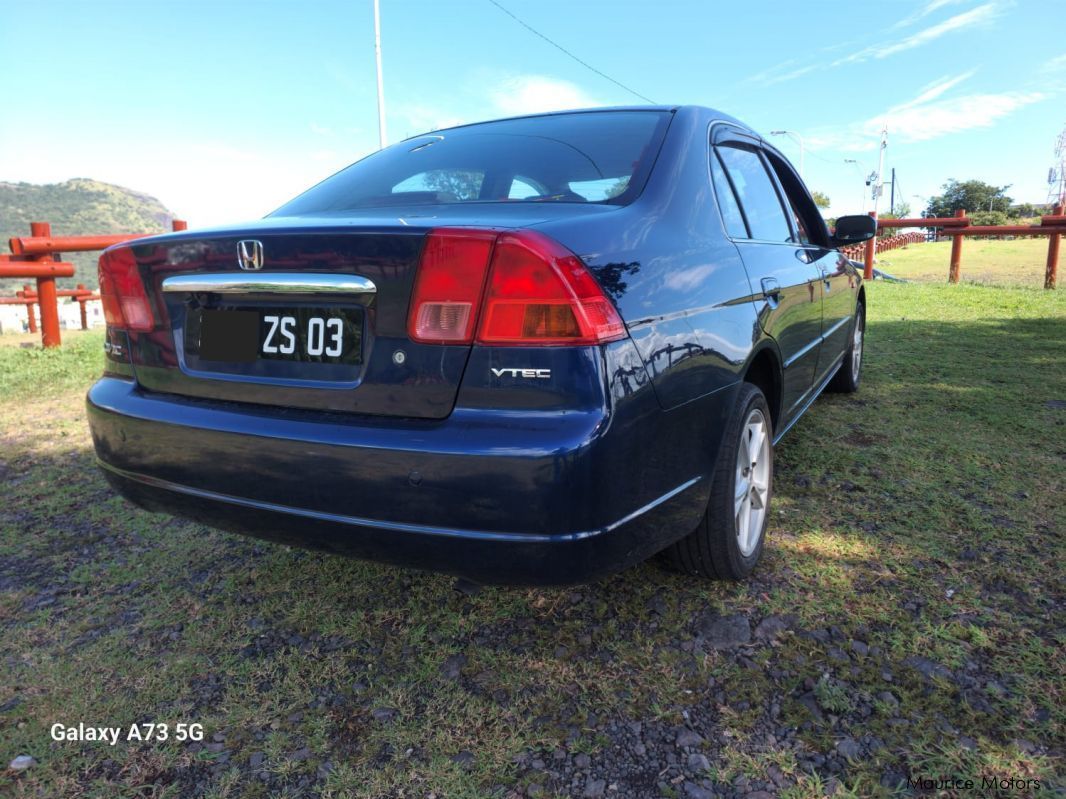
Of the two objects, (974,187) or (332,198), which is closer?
(332,198)

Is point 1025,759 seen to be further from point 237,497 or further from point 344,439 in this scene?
point 237,497

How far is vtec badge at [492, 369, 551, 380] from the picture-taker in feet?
4.86

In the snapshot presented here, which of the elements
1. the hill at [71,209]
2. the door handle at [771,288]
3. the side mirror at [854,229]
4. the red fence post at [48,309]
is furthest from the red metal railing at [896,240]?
the hill at [71,209]

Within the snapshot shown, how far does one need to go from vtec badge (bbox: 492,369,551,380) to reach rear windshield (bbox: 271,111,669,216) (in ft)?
2.16

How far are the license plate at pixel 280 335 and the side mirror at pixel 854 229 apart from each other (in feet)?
10.3

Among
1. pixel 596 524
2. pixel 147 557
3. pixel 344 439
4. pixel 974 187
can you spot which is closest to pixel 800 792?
pixel 596 524

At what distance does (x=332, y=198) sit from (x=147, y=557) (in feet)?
4.98

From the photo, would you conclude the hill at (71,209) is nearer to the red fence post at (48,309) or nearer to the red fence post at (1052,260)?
the red fence post at (48,309)

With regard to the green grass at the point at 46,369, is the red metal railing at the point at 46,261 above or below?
above

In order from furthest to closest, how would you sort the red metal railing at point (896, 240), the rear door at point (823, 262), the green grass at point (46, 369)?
1. the red metal railing at point (896, 240)
2. the green grass at point (46, 369)
3. the rear door at point (823, 262)

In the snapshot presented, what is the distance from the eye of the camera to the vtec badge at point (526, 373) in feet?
4.86

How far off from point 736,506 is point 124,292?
76.1 inches

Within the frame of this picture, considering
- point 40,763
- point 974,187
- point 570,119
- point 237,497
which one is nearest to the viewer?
point 40,763

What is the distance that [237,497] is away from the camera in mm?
1776
